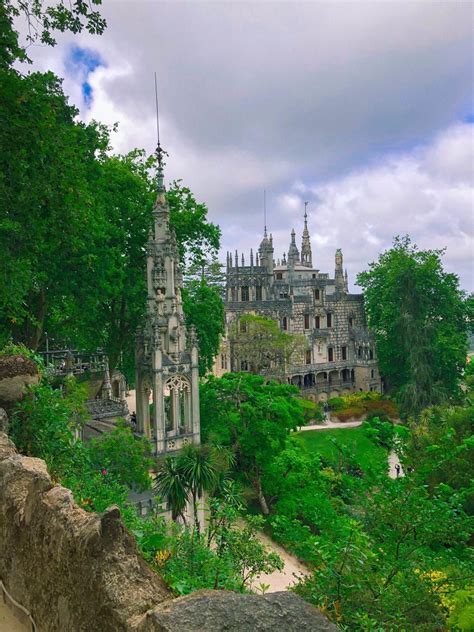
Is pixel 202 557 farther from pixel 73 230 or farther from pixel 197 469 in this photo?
pixel 73 230

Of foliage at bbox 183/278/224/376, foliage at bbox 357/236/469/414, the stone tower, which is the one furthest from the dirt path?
foliage at bbox 357/236/469/414

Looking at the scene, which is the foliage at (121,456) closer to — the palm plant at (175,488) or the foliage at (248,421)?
the palm plant at (175,488)

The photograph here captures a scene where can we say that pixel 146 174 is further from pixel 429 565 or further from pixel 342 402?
pixel 342 402

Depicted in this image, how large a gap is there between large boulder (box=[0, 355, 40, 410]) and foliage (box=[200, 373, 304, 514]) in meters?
10.5

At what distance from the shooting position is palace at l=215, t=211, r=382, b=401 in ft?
147

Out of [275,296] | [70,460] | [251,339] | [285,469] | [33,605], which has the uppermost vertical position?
[275,296]

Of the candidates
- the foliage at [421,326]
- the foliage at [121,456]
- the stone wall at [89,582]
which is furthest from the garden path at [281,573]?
the foliage at [421,326]

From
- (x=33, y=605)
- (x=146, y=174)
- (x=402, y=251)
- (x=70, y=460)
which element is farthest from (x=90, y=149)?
(x=402, y=251)

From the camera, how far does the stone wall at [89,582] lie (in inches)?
144

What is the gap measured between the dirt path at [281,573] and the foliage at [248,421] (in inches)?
89.1

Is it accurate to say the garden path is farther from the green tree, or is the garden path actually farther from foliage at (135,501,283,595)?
foliage at (135,501,283,595)

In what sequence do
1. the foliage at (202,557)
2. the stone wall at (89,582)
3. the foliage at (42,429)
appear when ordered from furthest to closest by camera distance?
the foliage at (42,429), the foliage at (202,557), the stone wall at (89,582)

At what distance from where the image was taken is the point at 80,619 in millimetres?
4480

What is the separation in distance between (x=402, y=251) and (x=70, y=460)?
35630 millimetres
